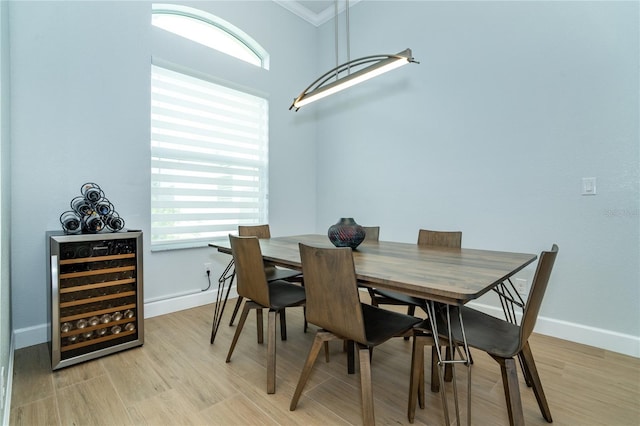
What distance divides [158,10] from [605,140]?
12.3ft

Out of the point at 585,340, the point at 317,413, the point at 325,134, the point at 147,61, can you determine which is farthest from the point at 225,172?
the point at 585,340

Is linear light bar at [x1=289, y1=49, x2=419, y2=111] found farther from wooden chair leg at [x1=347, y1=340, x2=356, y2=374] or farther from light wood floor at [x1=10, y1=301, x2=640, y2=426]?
light wood floor at [x1=10, y1=301, x2=640, y2=426]

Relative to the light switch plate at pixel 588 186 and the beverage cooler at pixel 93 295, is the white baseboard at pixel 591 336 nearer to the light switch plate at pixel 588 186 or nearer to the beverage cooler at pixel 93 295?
the light switch plate at pixel 588 186

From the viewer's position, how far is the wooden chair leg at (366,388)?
1.26 meters

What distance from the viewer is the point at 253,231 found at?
2.66 metres

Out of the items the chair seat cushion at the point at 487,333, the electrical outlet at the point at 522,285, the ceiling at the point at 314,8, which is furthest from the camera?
the ceiling at the point at 314,8

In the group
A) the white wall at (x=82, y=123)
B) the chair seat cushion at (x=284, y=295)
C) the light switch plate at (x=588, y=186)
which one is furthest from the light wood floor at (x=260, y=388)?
the light switch plate at (x=588, y=186)

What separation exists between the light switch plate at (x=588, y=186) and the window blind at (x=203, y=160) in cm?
292

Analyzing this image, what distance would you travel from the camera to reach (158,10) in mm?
2781

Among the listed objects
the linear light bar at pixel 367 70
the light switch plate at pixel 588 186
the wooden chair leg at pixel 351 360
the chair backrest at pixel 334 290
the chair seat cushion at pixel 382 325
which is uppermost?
the linear light bar at pixel 367 70

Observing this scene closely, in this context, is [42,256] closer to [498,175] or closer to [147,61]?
[147,61]

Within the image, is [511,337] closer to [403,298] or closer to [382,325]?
[382,325]

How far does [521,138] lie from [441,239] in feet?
3.68

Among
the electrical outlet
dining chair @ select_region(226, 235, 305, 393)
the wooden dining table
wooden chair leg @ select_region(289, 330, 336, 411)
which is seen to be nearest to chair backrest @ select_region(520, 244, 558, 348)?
the wooden dining table
